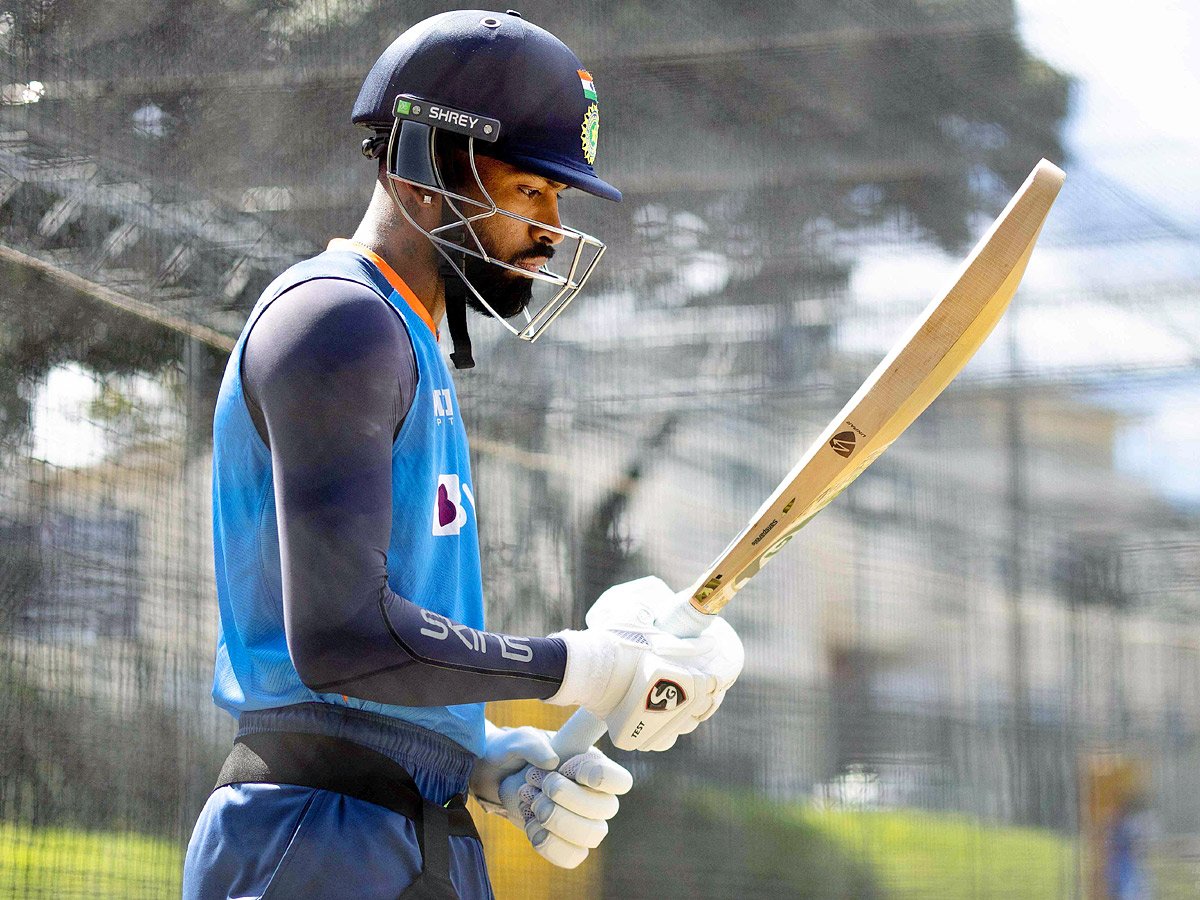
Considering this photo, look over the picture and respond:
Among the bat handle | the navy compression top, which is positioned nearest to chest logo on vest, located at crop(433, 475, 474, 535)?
the navy compression top

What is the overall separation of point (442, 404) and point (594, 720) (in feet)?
1.63

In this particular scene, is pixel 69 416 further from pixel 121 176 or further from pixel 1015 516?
pixel 1015 516

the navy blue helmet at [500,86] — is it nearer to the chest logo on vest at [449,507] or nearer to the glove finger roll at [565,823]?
the chest logo on vest at [449,507]

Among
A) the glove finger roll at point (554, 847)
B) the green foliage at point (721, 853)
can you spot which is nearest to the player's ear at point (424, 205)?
the glove finger roll at point (554, 847)

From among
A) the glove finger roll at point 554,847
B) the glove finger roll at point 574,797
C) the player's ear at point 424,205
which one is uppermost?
the player's ear at point 424,205

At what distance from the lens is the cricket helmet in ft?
3.91

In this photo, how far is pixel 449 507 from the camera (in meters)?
1.09

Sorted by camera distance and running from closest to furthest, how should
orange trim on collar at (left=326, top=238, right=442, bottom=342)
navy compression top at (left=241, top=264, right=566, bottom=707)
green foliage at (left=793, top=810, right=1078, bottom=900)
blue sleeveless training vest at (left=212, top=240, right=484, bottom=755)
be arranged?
1. navy compression top at (left=241, top=264, right=566, bottom=707)
2. blue sleeveless training vest at (left=212, top=240, right=484, bottom=755)
3. orange trim on collar at (left=326, top=238, right=442, bottom=342)
4. green foliage at (left=793, top=810, right=1078, bottom=900)

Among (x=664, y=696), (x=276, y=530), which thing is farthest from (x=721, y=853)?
(x=276, y=530)

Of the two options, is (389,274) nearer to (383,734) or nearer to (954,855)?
(383,734)

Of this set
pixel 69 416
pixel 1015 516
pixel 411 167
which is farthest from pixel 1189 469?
pixel 69 416

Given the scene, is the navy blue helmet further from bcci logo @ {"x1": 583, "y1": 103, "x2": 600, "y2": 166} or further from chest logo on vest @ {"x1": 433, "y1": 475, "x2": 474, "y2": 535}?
chest logo on vest @ {"x1": 433, "y1": 475, "x2": 474, "y2": 535}

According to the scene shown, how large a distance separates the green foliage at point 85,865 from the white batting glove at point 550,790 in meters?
1.36

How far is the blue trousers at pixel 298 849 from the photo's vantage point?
99 centimetres
